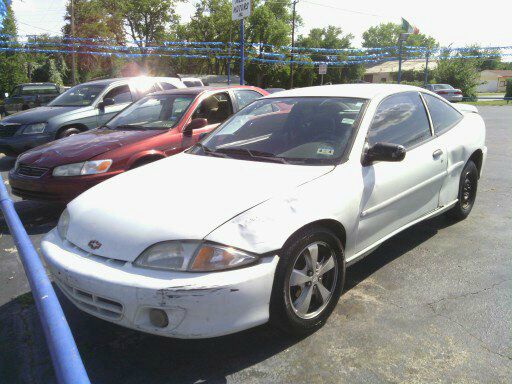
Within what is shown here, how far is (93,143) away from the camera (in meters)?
5.09

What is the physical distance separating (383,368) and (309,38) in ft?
185

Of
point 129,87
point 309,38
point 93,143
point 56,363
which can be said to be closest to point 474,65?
point 309,38

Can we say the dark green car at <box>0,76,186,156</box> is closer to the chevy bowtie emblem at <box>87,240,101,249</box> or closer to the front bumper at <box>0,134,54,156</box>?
the front bumper at <box>0,134,54,156</box>

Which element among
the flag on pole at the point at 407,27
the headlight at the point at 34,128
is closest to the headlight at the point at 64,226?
the headlight at the point at 34,128

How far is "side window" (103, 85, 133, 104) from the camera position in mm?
8311

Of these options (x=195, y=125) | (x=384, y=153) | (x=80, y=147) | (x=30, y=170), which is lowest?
(x=30, y=170)

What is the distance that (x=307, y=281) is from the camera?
2619mm

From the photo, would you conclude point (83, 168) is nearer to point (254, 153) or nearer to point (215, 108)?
point (215, 108)

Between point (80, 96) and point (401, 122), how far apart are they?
6.76 metres

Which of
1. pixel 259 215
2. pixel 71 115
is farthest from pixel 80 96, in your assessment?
pixel 259 215

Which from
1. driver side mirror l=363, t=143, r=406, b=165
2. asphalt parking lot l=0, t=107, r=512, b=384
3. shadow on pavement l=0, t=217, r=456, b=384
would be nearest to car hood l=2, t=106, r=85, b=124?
asphalt parking lot l=0, t=107, r=512, b=384

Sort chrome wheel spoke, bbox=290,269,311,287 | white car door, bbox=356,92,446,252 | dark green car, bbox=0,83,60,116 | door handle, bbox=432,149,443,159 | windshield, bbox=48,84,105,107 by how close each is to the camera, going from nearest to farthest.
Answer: chrome wheel spoke, bbox=290,269,311,287
white car door, bbox=356,92,446,252
door handle, bbox=432,149,443,159
windshield, bbox=48,84,105,107
dark green car, bbox=0,83,60,116

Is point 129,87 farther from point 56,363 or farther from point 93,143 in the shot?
point 56,363

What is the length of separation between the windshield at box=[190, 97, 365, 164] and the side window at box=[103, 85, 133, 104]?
16.5 feet
